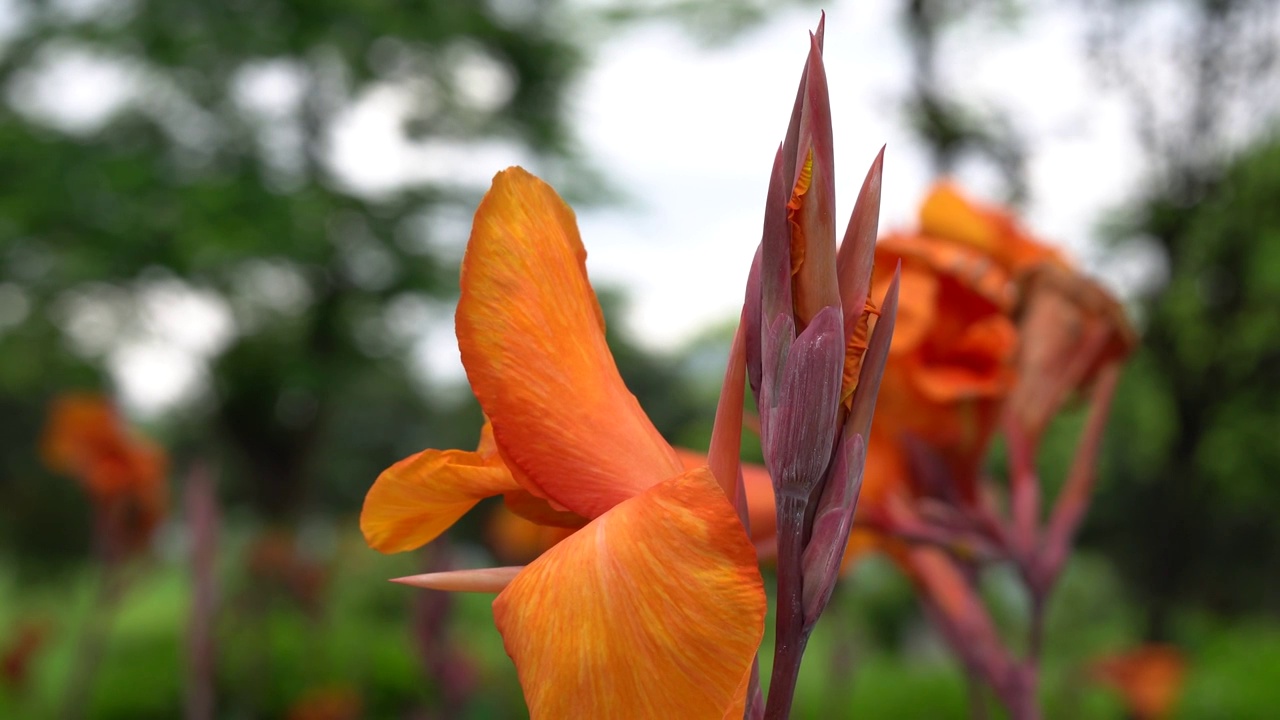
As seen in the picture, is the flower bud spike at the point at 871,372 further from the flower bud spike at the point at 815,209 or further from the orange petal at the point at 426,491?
the orange petal at the point at 426,491

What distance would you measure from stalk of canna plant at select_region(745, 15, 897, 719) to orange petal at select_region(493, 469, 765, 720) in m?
0.03

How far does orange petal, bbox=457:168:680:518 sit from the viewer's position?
1.26ft

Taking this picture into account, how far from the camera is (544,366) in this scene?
39 cm

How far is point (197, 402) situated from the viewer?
11641 mm

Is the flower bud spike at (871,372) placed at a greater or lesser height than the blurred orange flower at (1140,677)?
greater

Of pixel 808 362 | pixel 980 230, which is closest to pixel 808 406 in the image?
pixel 808 362

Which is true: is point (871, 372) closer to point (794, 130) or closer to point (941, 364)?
point (794, 130)

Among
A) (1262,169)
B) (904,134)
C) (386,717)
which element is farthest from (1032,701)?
(1262,169)

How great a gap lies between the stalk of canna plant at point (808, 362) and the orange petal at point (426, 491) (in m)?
0.12

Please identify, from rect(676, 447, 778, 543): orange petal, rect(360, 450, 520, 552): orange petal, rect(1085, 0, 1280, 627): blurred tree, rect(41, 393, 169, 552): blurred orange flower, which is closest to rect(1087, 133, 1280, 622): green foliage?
rect(1085, 0, 1280, 627): blurred tree

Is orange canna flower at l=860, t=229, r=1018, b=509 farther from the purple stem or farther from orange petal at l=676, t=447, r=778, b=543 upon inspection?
the purple stem

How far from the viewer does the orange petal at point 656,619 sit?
0.32 meters

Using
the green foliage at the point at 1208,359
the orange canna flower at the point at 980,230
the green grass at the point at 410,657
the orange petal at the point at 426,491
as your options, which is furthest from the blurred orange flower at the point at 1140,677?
the green foliage at the point at 1208,359

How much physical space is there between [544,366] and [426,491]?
0.24 feet
